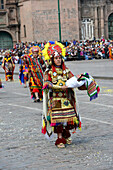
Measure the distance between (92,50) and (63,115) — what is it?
131ft

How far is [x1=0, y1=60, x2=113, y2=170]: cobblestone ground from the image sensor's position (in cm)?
671

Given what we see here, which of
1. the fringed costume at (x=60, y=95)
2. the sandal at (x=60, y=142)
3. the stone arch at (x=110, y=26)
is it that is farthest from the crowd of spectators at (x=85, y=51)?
the sandal at (x=60, y=142)

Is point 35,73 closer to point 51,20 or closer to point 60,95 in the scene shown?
point 60,95

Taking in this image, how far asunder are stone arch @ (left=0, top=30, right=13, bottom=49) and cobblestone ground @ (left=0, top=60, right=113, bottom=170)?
47410 mm

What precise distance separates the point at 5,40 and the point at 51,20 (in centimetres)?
829

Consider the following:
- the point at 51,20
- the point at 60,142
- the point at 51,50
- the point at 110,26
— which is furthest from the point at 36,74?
the point at 110,26

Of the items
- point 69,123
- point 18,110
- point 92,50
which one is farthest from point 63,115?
point 92,50

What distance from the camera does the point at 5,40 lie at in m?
59.9

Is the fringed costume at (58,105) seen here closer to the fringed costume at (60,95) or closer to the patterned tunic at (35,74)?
the fringed costume at (60,95)

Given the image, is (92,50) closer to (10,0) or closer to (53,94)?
(10,0)

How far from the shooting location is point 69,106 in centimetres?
785

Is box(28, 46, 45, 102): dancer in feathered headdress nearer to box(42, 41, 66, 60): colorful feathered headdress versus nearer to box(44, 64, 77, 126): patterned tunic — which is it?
box(42, 41, 66, 60): colorful feathered headdress

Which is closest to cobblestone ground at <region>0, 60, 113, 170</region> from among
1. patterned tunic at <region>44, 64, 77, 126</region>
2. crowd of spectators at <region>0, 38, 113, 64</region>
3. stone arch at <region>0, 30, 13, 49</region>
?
patterned tunic at <region>44, 64, 77, 126</region>

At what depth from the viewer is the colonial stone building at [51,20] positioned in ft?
177
